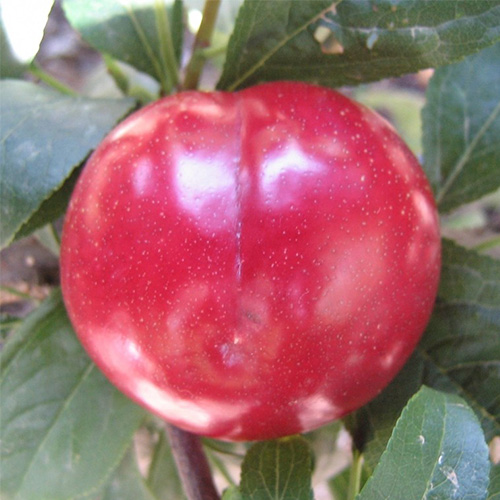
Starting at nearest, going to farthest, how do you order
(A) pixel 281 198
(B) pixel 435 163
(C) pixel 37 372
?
(A) pixel 281 198, (C) pixel 37 372, (B) pixel 435 163

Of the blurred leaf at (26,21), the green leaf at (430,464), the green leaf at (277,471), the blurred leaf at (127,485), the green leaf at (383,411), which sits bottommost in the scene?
the blurred leaf at (127,485)

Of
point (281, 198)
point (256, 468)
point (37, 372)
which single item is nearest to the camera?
point (281, 198)

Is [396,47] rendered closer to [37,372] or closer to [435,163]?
[435,163]

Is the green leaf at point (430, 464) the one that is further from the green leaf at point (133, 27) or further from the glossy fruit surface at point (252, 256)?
the green leaf at point (133, 27)

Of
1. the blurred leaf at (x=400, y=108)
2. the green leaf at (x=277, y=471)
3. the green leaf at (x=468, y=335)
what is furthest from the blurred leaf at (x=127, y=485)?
the blurred leaf at (x=400, y=108)

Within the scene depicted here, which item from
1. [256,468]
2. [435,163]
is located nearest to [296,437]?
[256,468]

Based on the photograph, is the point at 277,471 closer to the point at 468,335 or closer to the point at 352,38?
the point at 468,335

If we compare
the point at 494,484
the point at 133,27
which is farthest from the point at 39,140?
the point at 494,484

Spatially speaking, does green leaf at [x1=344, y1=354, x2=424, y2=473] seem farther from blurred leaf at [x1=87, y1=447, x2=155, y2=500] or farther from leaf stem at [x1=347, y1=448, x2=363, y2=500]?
blurred leaf at [x1=87, y1=447, x2=155, y2=500]
